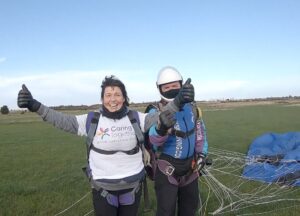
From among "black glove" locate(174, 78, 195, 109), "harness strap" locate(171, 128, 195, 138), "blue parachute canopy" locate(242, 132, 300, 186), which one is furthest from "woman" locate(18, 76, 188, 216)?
"blue parachute canopy" locate(242, 132, 300, 186)

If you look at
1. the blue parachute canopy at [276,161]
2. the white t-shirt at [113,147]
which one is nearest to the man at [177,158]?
the white t-shirt at [113,147]

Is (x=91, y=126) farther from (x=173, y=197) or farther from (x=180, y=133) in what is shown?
(x=173, y=197)

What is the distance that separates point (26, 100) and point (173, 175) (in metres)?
1.85

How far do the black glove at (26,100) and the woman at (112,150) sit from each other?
0.04 meters

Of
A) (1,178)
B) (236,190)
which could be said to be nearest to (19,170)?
(1,178)

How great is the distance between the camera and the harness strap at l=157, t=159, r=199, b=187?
183 inches

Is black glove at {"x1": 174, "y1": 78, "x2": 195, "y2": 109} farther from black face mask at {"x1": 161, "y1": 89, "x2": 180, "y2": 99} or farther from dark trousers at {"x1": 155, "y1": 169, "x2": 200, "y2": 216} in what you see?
dark trousers at {"x1": 155, "y1": 169, "x2": 200, "y2": 216}

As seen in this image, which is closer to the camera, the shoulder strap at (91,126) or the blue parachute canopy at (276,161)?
the shoulder strap at (91,126)

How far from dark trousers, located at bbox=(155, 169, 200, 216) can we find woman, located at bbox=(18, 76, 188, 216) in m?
0.67

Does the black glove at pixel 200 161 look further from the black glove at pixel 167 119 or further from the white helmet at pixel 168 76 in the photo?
the black glove at pixel 167 119

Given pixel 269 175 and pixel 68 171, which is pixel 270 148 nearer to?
pixel 269 175

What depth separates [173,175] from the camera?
183 inches

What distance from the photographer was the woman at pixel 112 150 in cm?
388

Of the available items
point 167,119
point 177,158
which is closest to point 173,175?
point 177,158
